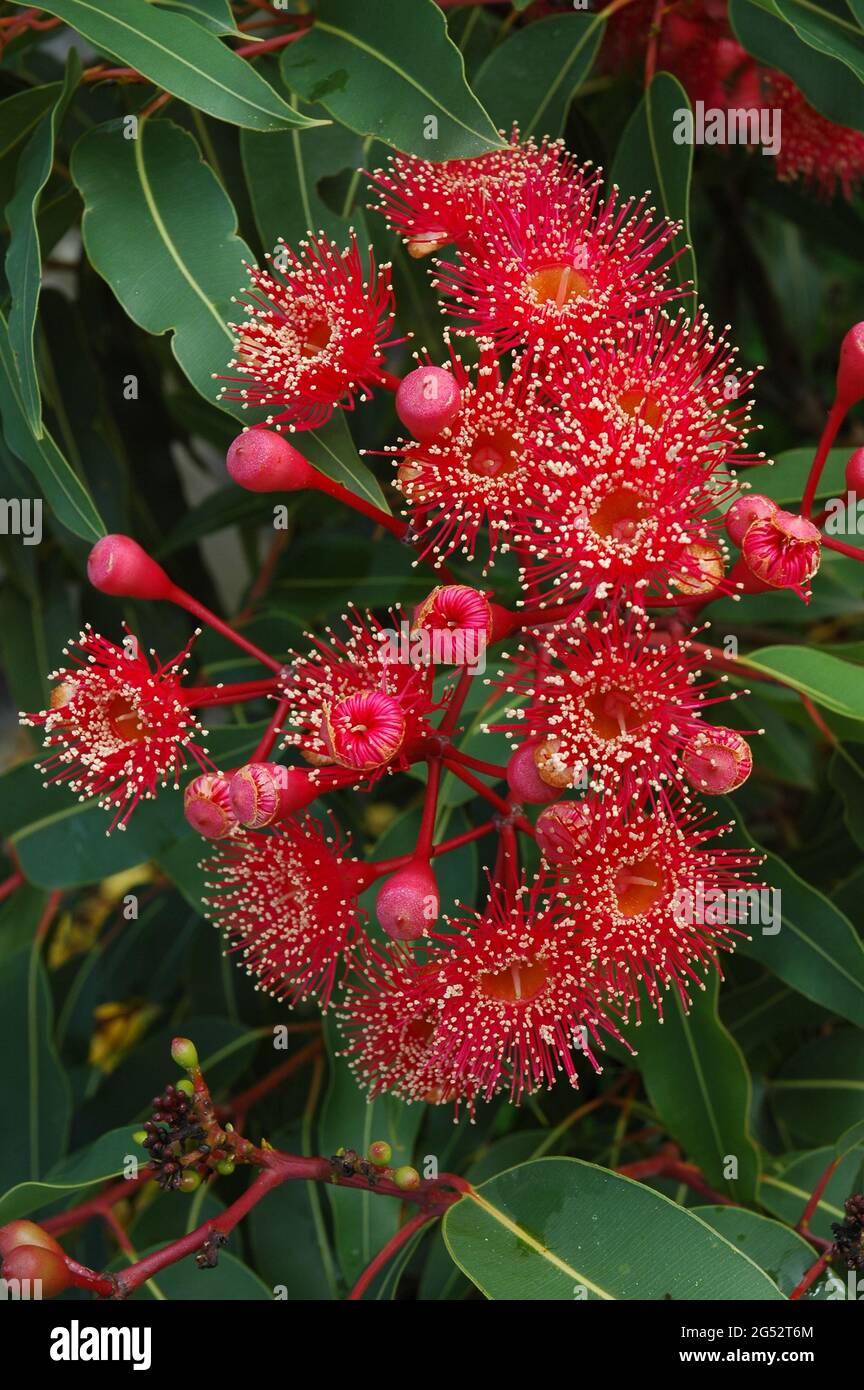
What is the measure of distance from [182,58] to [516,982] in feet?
2.56

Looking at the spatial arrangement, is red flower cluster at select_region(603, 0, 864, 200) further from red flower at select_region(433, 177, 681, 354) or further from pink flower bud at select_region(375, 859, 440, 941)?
pink flower bud at select_region(375, 859, 440, 941)

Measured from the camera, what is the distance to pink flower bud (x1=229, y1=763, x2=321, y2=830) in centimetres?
102

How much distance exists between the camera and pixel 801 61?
1.24 metres

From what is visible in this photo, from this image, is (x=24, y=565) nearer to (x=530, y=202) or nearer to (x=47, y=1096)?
(x=47, y=1096)

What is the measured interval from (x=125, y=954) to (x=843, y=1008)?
1.01 metres

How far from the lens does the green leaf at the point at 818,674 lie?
1.10m

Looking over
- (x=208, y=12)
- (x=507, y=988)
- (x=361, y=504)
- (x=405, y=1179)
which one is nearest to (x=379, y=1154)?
(x=405, y=1179)

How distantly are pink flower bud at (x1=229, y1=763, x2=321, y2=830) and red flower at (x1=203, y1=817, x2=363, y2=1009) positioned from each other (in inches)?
4.4

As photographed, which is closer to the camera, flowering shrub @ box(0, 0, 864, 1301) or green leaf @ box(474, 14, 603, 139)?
flowering shrub @ box(0, 0, 864, 1301)

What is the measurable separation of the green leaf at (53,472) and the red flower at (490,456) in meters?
0.28

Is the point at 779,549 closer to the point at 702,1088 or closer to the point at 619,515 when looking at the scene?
the point at 619,515

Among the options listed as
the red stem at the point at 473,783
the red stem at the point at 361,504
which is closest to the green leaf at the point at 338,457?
the red stem at the point at 361,504

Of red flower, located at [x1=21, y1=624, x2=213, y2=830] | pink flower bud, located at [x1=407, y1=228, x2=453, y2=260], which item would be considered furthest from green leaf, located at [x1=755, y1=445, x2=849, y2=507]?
red flower, located at [x1=21, y1=624, x2=213, y2=830]
